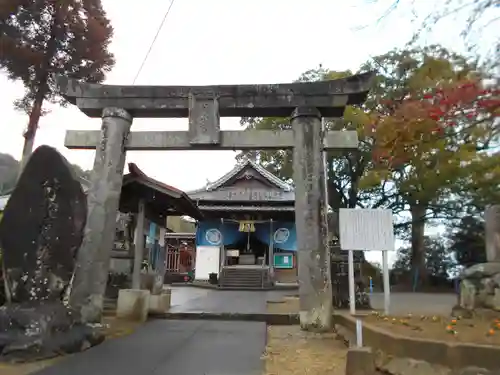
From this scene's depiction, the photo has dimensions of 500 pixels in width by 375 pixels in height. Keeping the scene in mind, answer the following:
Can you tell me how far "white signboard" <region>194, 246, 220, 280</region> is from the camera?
2495 cm

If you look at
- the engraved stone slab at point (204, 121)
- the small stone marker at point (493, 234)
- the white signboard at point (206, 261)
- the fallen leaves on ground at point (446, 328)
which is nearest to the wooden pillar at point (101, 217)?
the engraved stone slab at point (204, 121)

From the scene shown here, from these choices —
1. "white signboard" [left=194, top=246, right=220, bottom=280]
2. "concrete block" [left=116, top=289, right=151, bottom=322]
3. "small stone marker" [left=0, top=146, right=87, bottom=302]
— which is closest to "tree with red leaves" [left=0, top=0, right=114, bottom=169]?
"concrete block" [left=116, top=289, right=151, bottom=322]

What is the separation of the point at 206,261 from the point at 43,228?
19666 millimetres

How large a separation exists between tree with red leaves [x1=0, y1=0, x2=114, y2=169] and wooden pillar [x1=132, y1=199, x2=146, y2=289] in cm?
607

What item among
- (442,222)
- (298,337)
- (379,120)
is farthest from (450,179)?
(298,337)

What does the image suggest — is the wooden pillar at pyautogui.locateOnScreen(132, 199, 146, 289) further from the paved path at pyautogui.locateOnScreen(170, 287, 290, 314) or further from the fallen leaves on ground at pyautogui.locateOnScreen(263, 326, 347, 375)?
the fallen leaves on ground at pyautogui.locateOnScreen(263, 326, 347, 375)

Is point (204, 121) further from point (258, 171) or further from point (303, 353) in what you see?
point (258, 171)

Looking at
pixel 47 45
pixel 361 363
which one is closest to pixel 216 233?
pixel 47 45

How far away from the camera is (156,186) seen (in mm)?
9711

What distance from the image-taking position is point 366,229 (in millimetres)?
8180

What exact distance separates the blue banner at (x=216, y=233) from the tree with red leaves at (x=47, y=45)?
12.6 m

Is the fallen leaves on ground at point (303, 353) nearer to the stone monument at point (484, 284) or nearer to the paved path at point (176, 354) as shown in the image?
the paved path at point (176, 354)

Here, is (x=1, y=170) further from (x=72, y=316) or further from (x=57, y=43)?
(x=72, y=316)

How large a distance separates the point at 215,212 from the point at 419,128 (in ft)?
62.8
